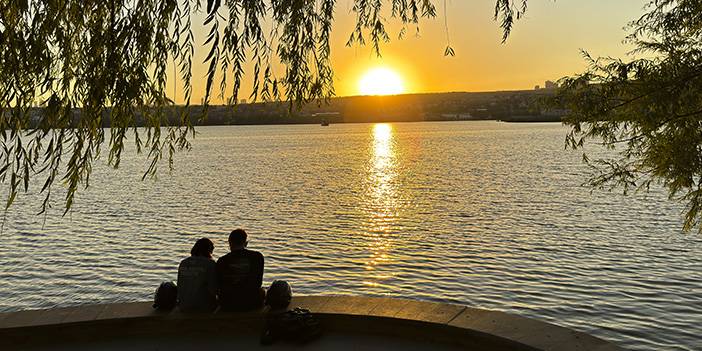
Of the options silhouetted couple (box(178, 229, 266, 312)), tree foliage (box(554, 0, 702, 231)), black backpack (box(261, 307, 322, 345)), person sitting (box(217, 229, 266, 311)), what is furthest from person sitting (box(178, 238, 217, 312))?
tree foliage (box(554, 0, 702, 231))

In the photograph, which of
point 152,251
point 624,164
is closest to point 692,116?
point 624,164

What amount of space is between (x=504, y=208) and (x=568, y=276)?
13.8 metres

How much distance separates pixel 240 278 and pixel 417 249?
42.6ft

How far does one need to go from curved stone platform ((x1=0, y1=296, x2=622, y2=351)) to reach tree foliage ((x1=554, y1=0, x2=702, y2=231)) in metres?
5.69

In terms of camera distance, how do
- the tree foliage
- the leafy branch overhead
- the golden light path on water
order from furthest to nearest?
the golden light path on water, the tree foliage, the leafy branch overhead

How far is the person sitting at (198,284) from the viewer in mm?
6391

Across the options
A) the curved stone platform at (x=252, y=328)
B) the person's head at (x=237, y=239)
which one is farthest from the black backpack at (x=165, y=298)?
the person's head at (x=237, y=239)

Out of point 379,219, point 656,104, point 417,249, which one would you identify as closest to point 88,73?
point 656,104

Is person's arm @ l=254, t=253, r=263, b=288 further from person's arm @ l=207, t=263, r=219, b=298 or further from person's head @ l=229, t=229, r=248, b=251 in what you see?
person's arm @ l=207, t=263, r=219, b=298

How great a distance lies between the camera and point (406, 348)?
5809 mm

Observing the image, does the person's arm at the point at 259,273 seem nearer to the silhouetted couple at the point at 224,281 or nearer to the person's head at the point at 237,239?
the silhouetted couple at the point at 224,281

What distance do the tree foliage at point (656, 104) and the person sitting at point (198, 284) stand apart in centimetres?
749

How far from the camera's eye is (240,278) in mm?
6430

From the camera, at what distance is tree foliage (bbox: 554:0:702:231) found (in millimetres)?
9633
